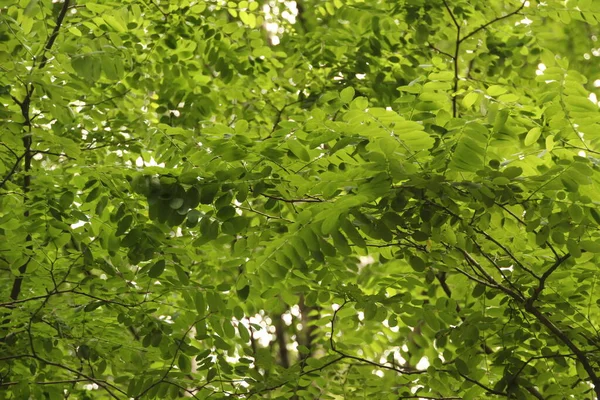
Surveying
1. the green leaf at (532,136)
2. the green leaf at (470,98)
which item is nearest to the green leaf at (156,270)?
the green leaf at (470,98)

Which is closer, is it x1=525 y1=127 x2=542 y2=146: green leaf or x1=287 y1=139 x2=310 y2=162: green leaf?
x1=287 y1=139 x2=310 y2=162: green leaf

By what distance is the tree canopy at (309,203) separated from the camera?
2.48 m

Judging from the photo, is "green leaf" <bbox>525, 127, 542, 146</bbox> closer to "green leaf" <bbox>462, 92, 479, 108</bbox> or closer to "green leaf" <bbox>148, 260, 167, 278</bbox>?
"green leaf" <bbox>462, 92, 479, 108</bbox>

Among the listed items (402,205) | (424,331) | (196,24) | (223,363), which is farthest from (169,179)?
(196,24)

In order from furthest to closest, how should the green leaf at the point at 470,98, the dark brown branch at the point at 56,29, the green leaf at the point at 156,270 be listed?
1. the dark brown branch at the point at 56,29
2. the green leaf at the point at 156,270
3. the green leaf at the point at 470,98

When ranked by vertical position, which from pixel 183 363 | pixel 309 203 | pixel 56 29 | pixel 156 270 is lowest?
pixel 183 363

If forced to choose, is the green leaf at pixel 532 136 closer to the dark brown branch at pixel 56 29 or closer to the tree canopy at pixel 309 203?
the tree canopy at pixel 309 203

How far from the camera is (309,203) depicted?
299 cm

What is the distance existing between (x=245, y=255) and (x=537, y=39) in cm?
296

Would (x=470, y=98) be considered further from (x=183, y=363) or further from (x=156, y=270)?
(x=183, y=363)

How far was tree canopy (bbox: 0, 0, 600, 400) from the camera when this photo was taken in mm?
2482

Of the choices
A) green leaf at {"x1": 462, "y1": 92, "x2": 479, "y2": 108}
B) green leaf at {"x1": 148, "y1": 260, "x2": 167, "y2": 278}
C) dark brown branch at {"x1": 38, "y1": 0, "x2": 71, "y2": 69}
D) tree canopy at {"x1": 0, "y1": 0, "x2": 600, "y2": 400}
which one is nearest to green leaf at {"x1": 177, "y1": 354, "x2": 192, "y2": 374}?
tree canopy at {"x1": 0, "y1": 0, "x2": 600, "y2": 400}

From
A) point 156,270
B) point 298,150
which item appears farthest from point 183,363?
point 298,150

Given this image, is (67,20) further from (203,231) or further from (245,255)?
(203,231)
